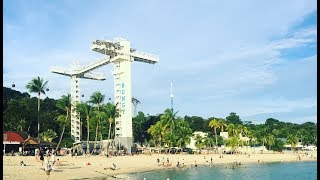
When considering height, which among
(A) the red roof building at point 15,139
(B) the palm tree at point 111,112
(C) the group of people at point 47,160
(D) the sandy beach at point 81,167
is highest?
(B) the palm tree at point 111,112

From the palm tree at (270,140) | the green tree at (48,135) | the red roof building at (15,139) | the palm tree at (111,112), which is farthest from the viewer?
the palm tree at (270,140)

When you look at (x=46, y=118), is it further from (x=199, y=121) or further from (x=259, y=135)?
(x=199, y=121)

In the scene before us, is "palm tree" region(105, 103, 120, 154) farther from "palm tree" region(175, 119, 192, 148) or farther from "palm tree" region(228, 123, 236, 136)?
"palm tree" region(228, 123, 236, 136)

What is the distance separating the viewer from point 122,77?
70438 millimetres

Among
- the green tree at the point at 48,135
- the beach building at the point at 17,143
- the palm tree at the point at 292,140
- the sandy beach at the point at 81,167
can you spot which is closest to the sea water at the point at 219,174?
the sandy beach at the point at 81,167

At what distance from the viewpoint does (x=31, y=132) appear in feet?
236

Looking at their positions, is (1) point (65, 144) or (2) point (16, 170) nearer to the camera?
(2) point (16, 170)

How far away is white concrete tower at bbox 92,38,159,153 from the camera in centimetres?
6969

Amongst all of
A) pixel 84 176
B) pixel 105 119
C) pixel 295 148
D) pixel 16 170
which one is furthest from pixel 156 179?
pixel 295 148

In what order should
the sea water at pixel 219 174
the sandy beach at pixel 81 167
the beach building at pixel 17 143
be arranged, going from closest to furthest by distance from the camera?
the sandy beach at pixel 81 167, the sea water at pixel 219 174, the beach building at pixel 17 143

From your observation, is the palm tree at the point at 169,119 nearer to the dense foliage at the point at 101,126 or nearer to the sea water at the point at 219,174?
the dense foliage at the point at 101,126

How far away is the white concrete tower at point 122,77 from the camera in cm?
6969

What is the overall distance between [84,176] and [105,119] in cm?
3468

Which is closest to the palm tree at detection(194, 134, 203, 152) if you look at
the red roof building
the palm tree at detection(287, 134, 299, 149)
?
the palm tree at detection(287, 134, 299, 149)
